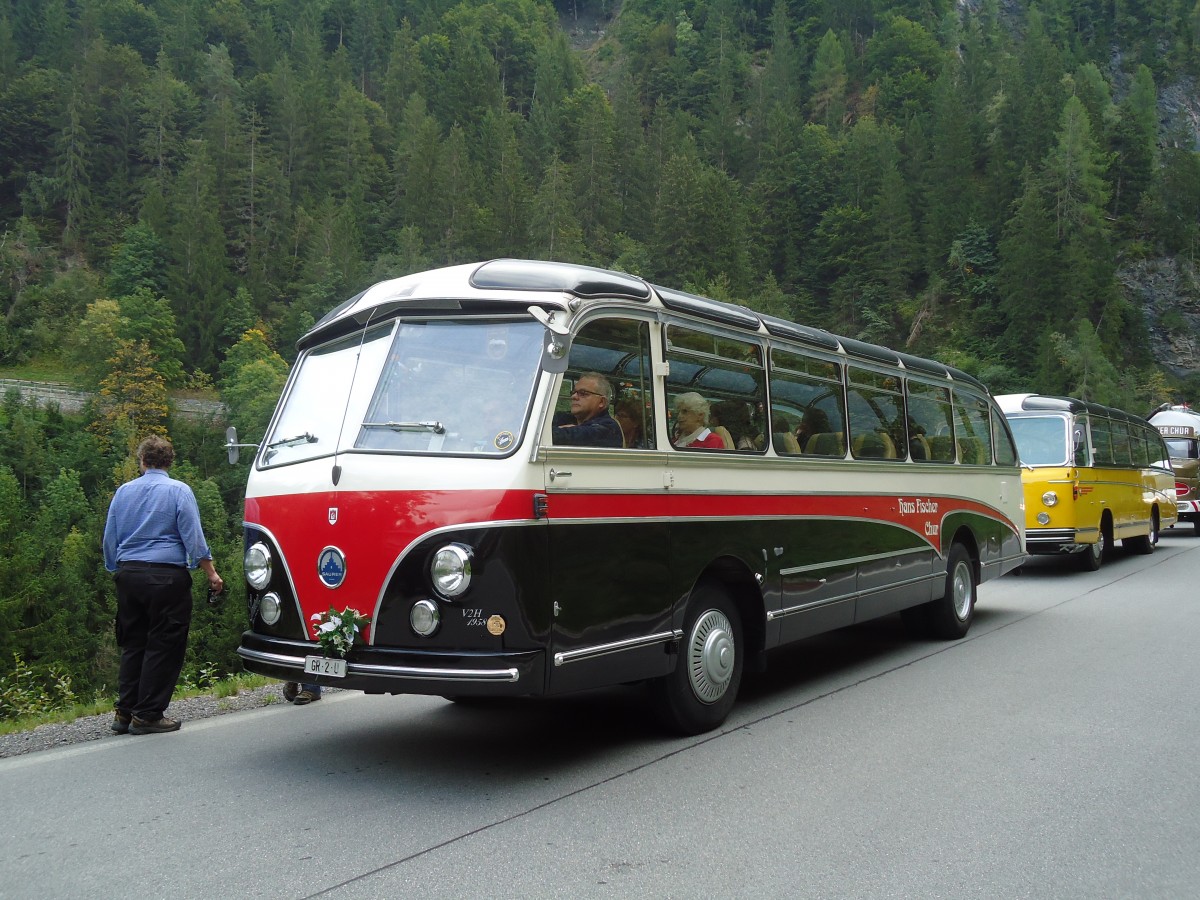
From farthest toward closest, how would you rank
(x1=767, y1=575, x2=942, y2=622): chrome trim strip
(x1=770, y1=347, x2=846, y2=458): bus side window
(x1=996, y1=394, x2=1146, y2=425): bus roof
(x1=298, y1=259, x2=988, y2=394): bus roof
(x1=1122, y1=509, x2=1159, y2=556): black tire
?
(x1=1122, y1=509, x2=1159, y2=556): black tire, (x1=996, y1=394, x2=1146, y2=425): bus roof, (x1=770, y1=347, x2=846, y2=458): bus side window, (x1=767, y1=575, x2=942, y2=622): chrome trim strip, (x1=298, y1=259, x2=988, y2=394): bus roof

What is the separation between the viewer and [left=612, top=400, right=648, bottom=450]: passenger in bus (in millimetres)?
6129

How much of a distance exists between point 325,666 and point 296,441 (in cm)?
150

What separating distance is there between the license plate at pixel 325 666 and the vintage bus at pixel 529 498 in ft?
0.05

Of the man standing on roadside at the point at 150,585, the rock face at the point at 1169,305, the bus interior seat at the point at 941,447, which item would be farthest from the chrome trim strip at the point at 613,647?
the rock face at the point at 1169,305

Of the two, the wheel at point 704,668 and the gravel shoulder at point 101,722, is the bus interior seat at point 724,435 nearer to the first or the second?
the wheel at point 704,668

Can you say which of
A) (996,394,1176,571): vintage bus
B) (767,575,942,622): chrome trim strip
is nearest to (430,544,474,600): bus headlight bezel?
(767,575,942,622): chrome trim strip

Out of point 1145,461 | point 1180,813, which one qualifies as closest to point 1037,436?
point 1145,461

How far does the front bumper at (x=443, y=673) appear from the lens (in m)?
5.20

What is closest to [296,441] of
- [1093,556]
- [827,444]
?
[827,444]

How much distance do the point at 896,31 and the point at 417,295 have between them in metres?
140

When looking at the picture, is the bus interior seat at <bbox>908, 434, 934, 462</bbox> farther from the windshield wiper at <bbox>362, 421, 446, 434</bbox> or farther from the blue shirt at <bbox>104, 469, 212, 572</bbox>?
the blue shirt at <bbox>104, 469, 212, 572</bbox>

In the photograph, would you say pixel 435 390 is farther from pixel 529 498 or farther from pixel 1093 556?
pixel 1093 556

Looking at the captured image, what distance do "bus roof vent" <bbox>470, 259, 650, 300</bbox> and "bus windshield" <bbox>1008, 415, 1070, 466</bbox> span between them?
473 inches

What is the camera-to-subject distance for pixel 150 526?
6.80 metres
